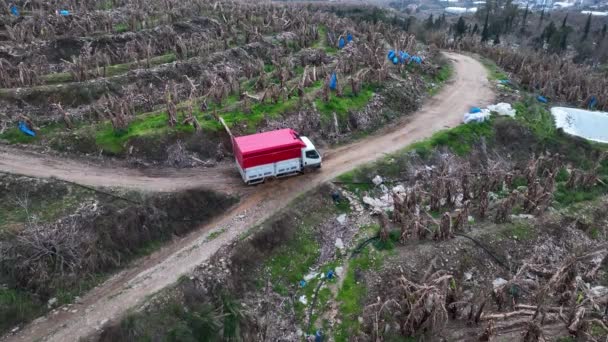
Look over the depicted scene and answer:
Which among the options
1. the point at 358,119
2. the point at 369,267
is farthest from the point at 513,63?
the point at 369,267

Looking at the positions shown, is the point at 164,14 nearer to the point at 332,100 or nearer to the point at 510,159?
the point at 332,100

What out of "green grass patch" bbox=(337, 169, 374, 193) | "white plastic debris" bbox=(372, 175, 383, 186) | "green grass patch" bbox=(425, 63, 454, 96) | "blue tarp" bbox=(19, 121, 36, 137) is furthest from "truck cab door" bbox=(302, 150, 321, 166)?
"green grass patch" bbox=(425, 63, 454, 96)

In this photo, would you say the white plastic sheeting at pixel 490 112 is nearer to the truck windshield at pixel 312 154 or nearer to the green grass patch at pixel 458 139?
the green grass patch at pixel 458 139

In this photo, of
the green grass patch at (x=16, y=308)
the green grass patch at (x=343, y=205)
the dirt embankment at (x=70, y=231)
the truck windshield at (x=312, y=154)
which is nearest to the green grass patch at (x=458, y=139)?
the green grass patch at (x=343, y=205)

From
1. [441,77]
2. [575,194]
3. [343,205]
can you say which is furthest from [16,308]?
[441,77]

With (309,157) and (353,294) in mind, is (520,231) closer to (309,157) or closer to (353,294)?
(353,294)

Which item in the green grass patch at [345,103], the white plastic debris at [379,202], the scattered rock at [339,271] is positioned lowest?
the scattered rock at [339,271]
